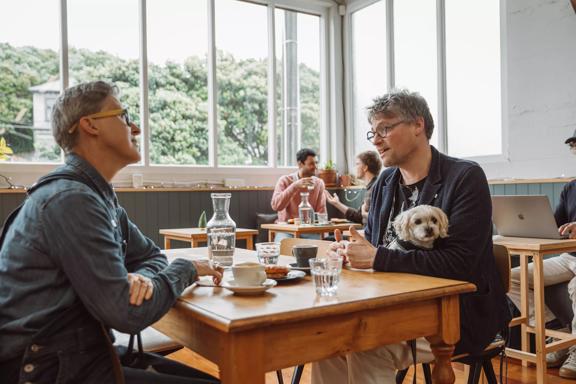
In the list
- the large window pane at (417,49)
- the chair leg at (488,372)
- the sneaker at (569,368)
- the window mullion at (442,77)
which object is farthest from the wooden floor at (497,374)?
the large window pane at (417,49)

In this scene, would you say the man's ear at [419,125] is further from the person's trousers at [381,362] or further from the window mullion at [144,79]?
the window mullion at [144,79]

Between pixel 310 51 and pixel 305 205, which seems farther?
pixel 310 51

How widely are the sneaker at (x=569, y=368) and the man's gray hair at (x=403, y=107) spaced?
1.66 meters

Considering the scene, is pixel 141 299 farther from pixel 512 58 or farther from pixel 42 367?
pixel 512 58

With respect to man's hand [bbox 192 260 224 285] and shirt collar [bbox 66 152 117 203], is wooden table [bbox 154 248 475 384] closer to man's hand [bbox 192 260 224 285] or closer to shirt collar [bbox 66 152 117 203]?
man's hand [bbox 192 260 224 285]

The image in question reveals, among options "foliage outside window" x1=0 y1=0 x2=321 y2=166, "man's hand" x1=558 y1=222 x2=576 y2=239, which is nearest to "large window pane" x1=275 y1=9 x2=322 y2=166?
"foliage outside window" x1=0 y1=0 x2=321 y2=166

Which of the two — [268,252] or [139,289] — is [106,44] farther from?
[139,289]

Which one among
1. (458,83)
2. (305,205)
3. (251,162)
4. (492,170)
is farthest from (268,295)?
(251,162)

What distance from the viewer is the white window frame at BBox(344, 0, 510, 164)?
15.2ft

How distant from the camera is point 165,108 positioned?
5559mm

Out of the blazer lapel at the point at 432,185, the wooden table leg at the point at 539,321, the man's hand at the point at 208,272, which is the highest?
the blazer lapel at the point at 432,185

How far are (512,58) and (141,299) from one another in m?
4.34

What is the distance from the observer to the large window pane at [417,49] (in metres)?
5.40

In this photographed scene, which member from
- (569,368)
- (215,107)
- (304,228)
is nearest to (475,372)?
(569,368)
